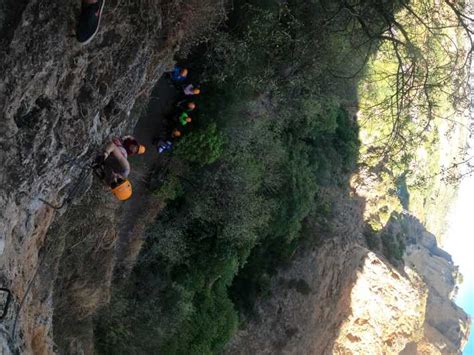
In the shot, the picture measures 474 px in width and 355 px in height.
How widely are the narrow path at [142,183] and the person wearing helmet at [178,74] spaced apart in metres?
0.79

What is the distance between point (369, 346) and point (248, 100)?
14537 millimetres

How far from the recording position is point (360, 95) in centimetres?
2167

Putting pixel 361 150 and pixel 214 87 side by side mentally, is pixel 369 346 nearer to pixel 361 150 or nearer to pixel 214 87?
pixel 361 150

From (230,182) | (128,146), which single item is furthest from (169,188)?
(128,146)

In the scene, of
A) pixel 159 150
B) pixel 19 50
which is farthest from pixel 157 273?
pixel 19 50

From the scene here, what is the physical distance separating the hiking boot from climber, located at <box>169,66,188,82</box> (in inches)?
234

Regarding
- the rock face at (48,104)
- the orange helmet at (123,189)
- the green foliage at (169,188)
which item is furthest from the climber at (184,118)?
the orange helmet at (123,189)

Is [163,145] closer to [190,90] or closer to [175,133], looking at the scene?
[175,133]

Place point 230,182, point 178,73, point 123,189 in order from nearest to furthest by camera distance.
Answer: point 123,189 < point 178,73 < point 230,182

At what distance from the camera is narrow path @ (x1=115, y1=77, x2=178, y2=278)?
14617mm

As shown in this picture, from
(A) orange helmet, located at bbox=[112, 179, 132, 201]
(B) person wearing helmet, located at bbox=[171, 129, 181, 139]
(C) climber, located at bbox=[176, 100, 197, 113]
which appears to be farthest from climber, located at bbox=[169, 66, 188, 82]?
(A) orange helmet, located at bbox=[112, 179, 132, 201]

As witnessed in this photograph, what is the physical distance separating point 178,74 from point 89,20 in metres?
6.26

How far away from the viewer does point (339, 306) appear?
74.1ft

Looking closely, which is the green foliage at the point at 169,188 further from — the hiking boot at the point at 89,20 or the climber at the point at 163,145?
the hiking boot at the point at 89,20
